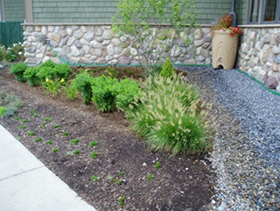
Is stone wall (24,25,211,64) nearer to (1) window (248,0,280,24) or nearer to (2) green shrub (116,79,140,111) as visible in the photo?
(1) window (248,0,280,24)

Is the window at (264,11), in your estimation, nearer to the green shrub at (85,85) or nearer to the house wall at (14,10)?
the green shrub at (85,85)

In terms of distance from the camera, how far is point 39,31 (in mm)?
8781

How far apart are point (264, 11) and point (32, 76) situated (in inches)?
206

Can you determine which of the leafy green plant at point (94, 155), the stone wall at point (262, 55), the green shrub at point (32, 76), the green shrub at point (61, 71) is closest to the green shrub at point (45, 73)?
the green shrub at point (61, 71)

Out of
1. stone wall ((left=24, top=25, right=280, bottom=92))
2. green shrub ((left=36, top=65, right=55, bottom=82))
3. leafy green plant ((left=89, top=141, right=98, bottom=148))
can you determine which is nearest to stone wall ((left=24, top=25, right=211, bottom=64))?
stone wall ((left=24, top=25, right=280, bottom=92))

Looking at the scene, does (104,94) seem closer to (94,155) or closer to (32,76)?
(94,155)

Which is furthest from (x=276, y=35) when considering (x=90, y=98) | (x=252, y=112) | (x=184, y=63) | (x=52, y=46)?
(x=52, y=46)

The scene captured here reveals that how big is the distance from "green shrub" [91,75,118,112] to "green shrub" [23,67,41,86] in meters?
2.14

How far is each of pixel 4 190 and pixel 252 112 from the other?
354 centimetres

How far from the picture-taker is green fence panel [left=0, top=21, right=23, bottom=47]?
1252 centimetres

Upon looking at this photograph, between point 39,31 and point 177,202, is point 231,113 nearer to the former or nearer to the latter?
point 177,202

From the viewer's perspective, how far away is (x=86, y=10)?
8492 millimetres

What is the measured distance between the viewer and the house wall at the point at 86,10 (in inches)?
321

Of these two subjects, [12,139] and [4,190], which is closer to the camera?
[4,190]
